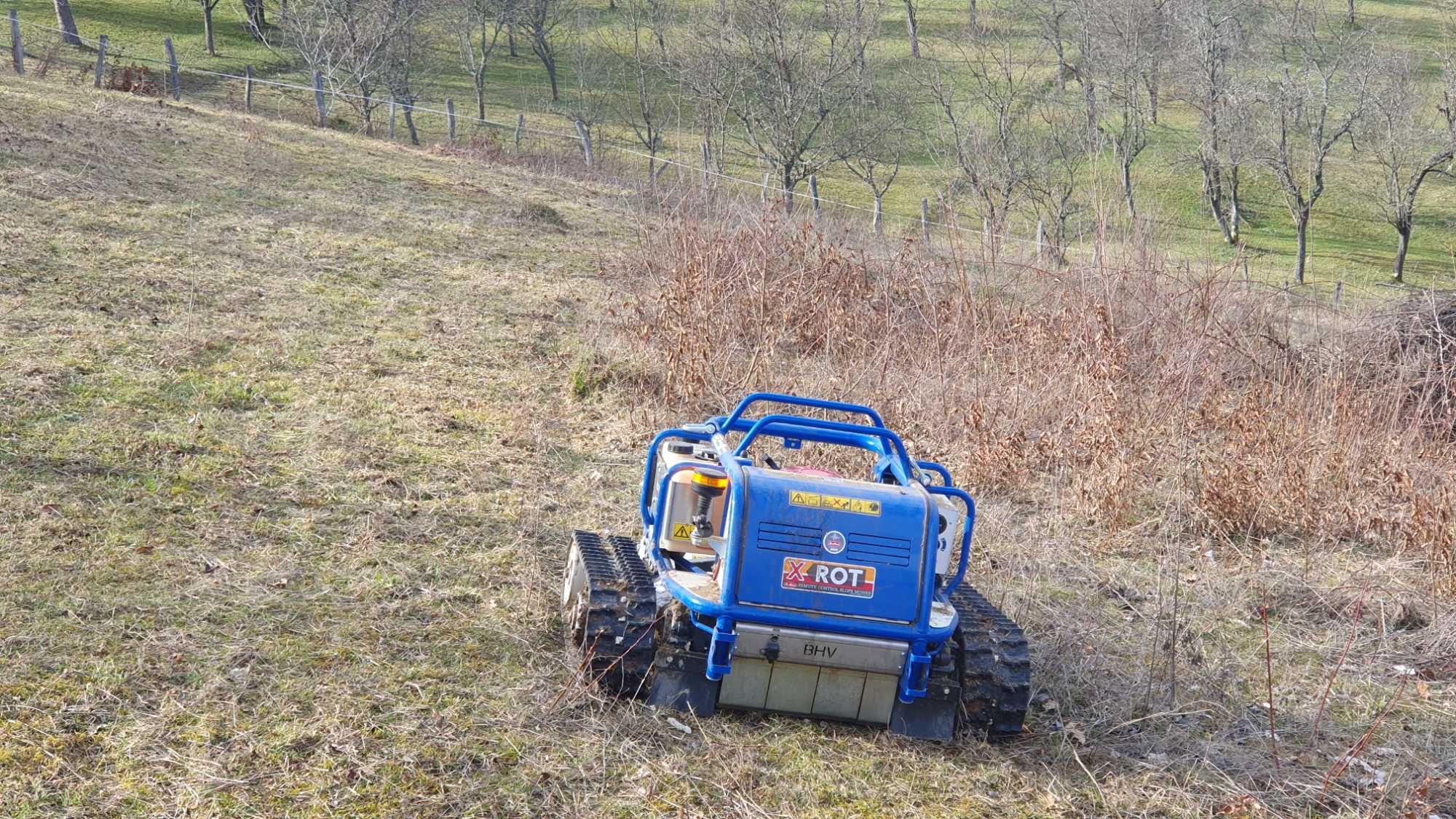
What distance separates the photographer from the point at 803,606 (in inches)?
158

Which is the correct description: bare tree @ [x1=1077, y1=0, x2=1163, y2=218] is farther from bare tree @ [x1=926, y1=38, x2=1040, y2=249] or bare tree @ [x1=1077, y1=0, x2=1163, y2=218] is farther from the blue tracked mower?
the blue tracked mower

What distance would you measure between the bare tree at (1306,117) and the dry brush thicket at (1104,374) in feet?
70.2

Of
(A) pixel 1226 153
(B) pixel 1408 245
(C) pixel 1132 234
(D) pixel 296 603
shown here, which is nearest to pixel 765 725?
(D) pixel 296 603

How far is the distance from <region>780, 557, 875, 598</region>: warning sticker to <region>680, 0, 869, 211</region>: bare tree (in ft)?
61.8

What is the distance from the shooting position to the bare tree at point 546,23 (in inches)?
1590

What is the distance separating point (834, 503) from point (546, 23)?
41.7 m

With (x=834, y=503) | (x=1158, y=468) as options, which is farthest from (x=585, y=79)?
(x=834, y=503)

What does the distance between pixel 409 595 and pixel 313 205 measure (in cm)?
968

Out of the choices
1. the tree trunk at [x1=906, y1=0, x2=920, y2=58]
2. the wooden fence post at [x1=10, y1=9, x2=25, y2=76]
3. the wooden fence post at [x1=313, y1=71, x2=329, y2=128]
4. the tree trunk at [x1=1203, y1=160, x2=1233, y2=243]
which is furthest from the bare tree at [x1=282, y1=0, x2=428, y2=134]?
the tree trunk at [x1=906, y1=0, x2=920, y2=58]

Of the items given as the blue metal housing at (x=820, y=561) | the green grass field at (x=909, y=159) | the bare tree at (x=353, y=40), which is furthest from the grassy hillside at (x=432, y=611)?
the green grass field at (x=909, y=159)

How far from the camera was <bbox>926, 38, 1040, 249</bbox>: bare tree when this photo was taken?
16.1m

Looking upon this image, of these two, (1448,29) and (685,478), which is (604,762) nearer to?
(685,478)

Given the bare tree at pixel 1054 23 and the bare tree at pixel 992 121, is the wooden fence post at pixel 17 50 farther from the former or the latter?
the bare tree at pixel 1054 23

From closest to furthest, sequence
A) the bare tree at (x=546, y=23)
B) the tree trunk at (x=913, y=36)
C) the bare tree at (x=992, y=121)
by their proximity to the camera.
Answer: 1. the bare tree at (x=992, y=121)
2. the bare tree at (x=546, y=23)
3. the tree trunk at (x=913, y=36)
